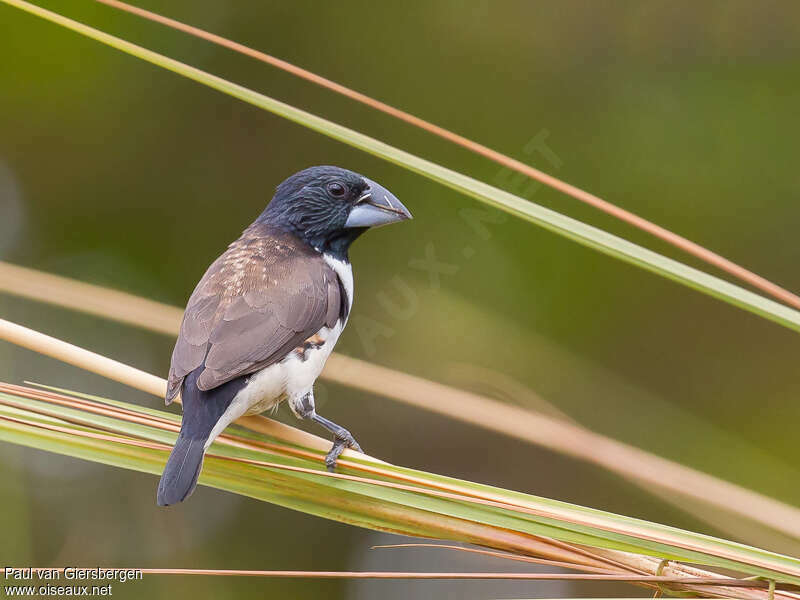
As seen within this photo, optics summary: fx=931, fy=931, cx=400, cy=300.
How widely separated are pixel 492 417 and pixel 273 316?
73 cm

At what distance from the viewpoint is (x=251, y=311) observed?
2.38 m

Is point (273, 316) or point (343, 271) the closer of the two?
point (273, 316)

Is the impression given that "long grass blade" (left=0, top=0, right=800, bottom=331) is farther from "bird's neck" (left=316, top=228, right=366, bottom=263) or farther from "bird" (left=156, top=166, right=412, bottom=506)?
"bird's neck" (left=316, top=228, right=366, bottom=263)

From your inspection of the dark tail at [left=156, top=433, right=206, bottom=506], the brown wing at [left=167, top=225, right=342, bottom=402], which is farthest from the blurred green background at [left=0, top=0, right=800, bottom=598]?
the dark tail at [left=156, top=433, right=206, bottom=506]

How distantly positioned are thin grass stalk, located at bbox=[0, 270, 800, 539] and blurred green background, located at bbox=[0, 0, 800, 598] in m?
2.29

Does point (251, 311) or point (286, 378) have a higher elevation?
point (251, 311)

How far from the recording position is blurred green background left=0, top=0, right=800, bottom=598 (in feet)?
15.7

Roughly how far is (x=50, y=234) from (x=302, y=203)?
2.79 m

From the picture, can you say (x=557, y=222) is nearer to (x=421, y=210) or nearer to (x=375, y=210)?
(x=375, y=210)

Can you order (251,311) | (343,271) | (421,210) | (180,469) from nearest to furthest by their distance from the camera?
(180,469) → (251,311) → (343,271) → (421,210)

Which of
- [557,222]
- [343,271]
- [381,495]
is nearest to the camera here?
[557,222]

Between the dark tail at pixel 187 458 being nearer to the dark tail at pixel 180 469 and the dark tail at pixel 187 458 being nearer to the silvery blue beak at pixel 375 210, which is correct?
the dark tail at pixel 180 469

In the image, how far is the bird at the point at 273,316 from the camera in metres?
2.05

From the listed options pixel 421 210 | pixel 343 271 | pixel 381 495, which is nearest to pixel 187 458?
pixel 381 495
